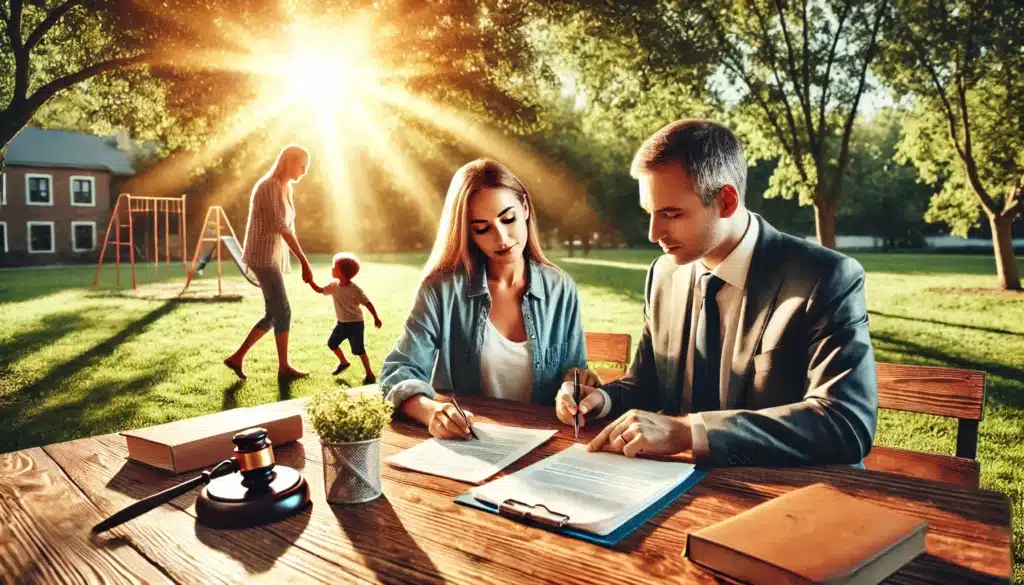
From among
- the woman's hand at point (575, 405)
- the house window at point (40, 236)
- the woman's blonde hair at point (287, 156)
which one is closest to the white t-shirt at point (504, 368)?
the woman's hand at point (575, 405)

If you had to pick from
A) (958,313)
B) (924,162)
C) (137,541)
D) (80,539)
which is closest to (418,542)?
(137,541)

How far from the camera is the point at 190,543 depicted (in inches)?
50.3

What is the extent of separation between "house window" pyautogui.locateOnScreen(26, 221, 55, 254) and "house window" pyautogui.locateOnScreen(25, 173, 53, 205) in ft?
3.71

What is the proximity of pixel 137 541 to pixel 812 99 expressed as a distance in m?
16.1

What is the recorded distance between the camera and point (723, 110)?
49.5 ft

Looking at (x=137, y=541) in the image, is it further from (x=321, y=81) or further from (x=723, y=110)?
(x=723, y=110)

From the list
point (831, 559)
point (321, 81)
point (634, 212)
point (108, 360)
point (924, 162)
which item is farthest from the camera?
A: point (634, 212)

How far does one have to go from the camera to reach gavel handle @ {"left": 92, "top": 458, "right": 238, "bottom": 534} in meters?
1.33

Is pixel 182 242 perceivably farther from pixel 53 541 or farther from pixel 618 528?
pixel 618 528

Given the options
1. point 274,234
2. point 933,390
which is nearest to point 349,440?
point 933,390

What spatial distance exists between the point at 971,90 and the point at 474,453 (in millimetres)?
18532

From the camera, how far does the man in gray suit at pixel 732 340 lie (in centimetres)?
169

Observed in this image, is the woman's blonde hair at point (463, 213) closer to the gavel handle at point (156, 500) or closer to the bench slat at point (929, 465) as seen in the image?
the gavel handle at point (156, 500)

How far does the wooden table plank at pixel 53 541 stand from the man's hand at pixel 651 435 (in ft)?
3.39
